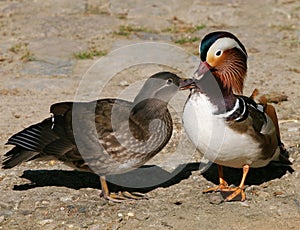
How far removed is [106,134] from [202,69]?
84 centimetres

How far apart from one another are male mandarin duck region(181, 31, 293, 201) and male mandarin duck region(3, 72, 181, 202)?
0.29 metres

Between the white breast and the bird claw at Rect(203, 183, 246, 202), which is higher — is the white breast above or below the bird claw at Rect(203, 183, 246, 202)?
above

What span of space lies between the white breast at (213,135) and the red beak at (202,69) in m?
0.15

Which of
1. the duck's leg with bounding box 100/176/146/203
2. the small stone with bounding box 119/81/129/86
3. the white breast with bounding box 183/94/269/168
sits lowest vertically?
the duck's leg with bounding box 100/176/146/203

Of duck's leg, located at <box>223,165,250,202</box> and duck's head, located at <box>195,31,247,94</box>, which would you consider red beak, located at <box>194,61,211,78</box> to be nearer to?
duck's head, located at <box>195,31,247,94</box>

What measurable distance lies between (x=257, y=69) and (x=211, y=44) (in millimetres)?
3044

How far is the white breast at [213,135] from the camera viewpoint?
4.38 meters

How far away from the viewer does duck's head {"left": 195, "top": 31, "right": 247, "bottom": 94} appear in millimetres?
4402

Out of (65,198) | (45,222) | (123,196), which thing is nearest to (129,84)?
(123,196)

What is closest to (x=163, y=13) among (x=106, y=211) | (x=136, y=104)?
(x=136, y=104)

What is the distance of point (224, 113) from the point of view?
441cm

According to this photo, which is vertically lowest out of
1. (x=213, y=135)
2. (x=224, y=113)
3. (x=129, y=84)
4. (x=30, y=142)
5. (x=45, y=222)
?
(x=45, y=222)

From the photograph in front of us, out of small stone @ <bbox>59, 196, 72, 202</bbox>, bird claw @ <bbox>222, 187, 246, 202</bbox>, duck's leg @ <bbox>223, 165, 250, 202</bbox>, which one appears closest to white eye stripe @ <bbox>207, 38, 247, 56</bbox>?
duck's leg @ <bbox>223, 165, 250, 202</bbox>

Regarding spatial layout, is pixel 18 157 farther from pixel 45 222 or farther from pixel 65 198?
pixel 45 222
